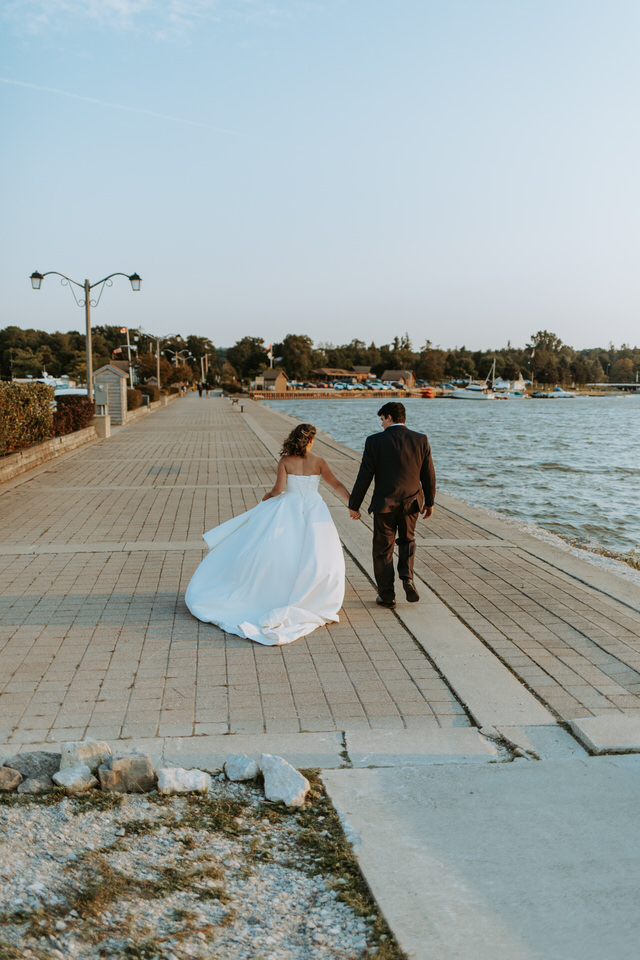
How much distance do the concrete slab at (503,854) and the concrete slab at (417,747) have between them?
0.41ft

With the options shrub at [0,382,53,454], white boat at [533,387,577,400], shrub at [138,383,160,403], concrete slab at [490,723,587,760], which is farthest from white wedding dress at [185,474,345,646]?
white boat at [533,387,577,400]

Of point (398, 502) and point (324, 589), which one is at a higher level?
point (398, 502)

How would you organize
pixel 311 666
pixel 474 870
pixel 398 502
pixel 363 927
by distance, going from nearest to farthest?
pixel 363 927 < pixel 474 870 < pixel 311 666 < pixel 398 502

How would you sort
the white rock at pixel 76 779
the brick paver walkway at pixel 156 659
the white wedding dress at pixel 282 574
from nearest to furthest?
the white rock at pixel 76 779 < the brick paver walkway at pixel 156 659 < the white wedding dress at pixel 282 574

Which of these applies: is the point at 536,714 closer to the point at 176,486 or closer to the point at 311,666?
the point at 311,666

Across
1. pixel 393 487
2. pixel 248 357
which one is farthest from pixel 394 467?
pixel 248 357

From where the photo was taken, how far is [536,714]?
4.63m

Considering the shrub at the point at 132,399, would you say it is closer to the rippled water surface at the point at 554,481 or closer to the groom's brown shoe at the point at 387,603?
the rippled water surface at the point at 554,481

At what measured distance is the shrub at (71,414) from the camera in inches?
865

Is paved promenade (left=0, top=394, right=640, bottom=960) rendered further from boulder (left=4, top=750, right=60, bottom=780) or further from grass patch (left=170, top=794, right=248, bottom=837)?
grass patch (left=170, top=794, right=248, bottom=837)

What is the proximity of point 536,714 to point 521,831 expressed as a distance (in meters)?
1.36

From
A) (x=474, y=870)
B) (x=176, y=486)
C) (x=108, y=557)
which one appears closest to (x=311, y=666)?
(x=474, y=870)

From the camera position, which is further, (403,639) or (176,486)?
(176,486)

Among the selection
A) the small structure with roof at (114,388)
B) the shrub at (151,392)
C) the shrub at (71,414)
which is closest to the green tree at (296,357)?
the shrub at (151,392)
